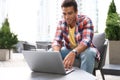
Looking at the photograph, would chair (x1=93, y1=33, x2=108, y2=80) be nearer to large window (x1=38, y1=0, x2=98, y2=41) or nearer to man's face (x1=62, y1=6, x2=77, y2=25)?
man's face (x1=62, y1=6, x2=77, y2=25)

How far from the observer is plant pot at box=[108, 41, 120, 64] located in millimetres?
3064

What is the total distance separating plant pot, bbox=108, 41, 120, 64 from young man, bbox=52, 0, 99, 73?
42.8 inches

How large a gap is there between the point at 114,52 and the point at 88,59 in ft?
4.58

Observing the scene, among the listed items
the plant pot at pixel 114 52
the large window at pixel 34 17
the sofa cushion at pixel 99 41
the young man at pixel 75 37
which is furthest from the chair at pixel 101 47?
the large window at pixel 34 17

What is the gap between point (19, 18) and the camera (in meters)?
5.88

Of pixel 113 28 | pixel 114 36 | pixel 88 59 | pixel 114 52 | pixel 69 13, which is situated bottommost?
pixel 114 52

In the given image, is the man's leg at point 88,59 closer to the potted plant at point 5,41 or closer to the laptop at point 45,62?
the laptop at point 45,62

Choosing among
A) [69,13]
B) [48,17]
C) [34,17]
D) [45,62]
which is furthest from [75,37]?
[34,17]

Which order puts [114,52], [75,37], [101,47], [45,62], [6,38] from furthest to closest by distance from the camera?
1. [6,38]
2. [114,52]
3. [101,47]
4. [75,37]
5. [45,62]

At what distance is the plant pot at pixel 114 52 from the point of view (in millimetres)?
3064

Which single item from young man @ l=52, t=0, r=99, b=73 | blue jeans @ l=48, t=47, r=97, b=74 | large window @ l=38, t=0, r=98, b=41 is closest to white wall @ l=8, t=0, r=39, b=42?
large window @ l=38, t=0, r=98, b=41

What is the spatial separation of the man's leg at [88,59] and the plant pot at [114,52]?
4.21 ft

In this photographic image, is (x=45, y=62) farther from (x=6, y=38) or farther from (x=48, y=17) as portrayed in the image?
(x=48, y=17)

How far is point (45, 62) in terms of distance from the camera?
1.35m
